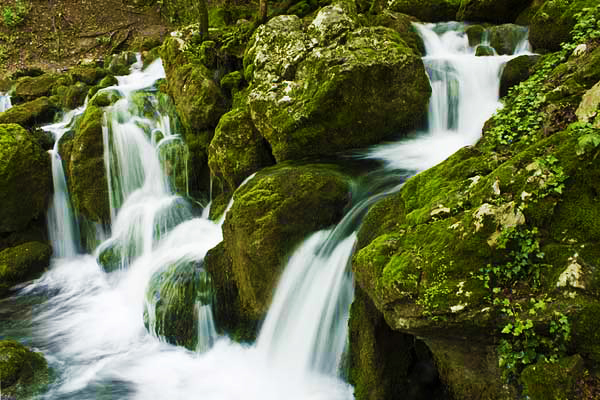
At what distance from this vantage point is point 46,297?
8641 millimetres

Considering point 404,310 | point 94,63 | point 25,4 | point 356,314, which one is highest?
point 25,4

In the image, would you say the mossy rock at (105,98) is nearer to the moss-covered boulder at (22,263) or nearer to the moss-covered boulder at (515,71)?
the moss-covered boulder at (22,263)

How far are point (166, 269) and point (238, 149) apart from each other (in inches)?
98.3

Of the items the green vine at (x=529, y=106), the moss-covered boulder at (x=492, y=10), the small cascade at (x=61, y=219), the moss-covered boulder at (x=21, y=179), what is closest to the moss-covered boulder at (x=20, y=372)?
the small cascade at (x=61, y=219)

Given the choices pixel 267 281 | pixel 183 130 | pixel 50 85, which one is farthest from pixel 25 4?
A: pixel 267 281

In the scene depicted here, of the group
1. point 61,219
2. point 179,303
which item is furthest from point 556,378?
point 61,219

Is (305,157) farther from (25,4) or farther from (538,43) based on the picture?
(25,4)

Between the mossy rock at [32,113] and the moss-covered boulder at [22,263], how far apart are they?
13.6ft

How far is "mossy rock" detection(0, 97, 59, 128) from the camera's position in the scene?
11953 mm

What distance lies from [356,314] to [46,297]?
703cm

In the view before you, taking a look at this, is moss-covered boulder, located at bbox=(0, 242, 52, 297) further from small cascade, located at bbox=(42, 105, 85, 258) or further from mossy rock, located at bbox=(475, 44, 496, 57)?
mossy rock, located at bbox=(475, 44, 496, 57)

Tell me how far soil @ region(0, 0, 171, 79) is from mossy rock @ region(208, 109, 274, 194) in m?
13.8

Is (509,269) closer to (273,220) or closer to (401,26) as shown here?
(273,220)

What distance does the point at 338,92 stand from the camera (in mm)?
6887
